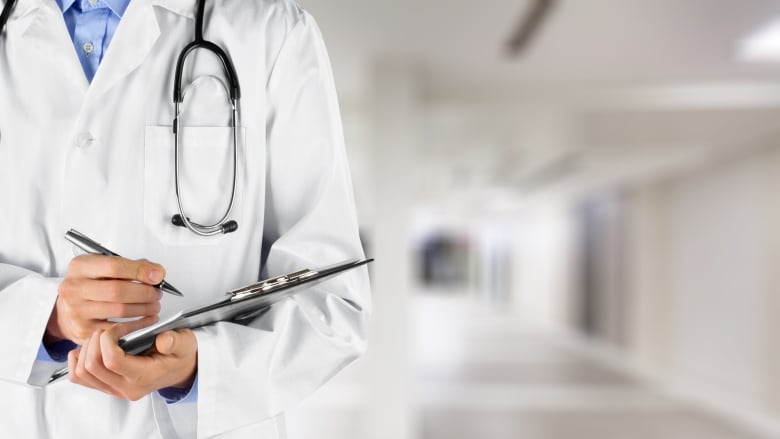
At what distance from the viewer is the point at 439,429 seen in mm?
Answer: 6129

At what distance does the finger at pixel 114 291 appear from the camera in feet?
1.88

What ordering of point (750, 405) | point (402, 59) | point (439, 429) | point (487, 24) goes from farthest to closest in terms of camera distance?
point (750, 405)
point (439, 429)
point (402, 59)
point (487, 24)

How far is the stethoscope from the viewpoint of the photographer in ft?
2.29

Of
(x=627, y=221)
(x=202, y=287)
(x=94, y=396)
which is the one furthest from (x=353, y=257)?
(x=627, y=221)

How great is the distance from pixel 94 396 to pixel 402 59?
3.86 m

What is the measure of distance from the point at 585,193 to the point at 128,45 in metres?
12.0

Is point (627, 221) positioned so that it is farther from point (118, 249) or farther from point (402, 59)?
point (118, 249)

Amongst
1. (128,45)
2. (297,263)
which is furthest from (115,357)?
(128,45)

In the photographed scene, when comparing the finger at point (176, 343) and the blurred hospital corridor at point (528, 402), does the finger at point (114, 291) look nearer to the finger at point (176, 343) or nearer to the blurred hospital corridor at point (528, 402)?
the finger at point (176, 343)

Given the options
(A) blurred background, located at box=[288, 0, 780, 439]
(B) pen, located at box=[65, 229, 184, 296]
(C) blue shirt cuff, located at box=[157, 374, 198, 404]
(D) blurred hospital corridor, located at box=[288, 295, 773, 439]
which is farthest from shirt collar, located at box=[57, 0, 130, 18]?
(D) blurred hospital corridor, located at box=[288, 295, 773, 439]

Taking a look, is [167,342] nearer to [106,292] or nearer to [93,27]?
[106,292]

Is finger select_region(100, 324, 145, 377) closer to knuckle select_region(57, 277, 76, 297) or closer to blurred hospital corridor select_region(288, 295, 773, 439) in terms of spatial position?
knuckle select_region(57, 277, 76, 297)

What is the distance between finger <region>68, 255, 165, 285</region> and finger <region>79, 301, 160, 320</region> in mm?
24

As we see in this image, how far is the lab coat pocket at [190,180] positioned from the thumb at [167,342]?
16cm
